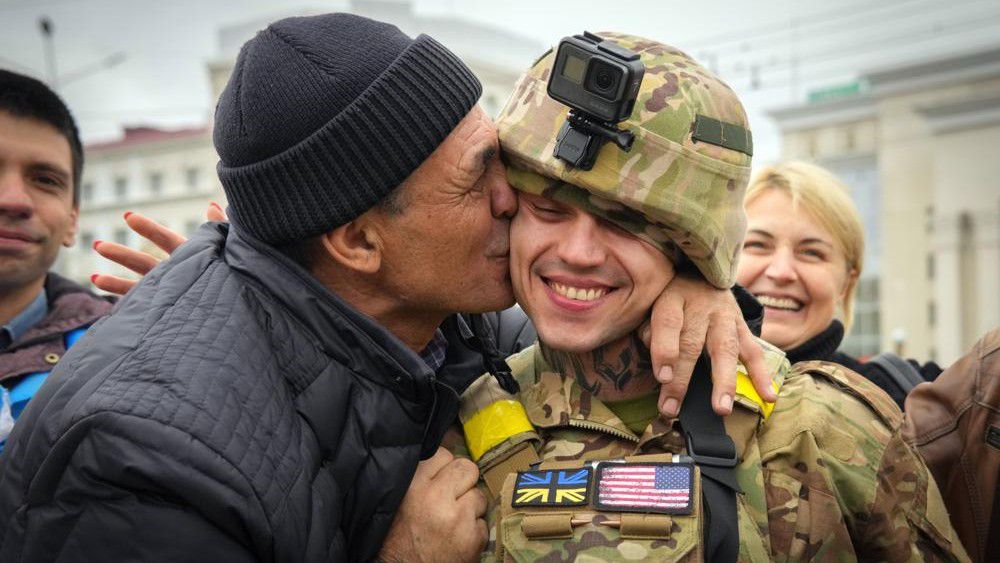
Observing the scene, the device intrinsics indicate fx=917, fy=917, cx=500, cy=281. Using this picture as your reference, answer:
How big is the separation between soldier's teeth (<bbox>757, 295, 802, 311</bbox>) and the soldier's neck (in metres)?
1.67

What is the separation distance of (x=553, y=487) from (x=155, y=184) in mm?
49822

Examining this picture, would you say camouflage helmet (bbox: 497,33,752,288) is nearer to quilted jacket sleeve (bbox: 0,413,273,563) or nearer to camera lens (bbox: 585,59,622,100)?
camera lens (bbox: 585,59,622,100)

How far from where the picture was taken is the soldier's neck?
265 cm

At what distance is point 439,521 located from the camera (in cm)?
234

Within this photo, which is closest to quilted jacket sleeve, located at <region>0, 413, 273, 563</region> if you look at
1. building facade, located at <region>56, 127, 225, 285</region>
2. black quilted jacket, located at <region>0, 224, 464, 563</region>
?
black quilted jacket, located at <region>0, 224, 464, 563</region>

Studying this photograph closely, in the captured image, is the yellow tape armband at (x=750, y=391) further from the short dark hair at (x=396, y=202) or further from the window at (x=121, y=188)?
the window at (x=121, y=188)

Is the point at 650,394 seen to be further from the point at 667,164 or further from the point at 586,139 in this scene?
the point at 586,139

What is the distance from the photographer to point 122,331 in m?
2.27

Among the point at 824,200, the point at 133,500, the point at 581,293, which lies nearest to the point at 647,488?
the point at 581,293

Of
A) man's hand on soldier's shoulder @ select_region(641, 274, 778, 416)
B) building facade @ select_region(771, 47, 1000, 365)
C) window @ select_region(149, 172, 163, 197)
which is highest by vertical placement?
man's hand on soldier's shoulder @ select_region(641, 274, 778, 416)

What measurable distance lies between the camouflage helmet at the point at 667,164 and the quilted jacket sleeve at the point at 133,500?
1.14m

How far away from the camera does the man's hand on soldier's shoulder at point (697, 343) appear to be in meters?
2.43

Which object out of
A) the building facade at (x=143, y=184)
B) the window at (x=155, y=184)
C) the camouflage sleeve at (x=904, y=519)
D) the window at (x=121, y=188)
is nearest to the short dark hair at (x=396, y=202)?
the camouflage sleeve at (x=904, y=519)

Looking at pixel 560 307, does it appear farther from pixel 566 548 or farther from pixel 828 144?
pixel 828 144
